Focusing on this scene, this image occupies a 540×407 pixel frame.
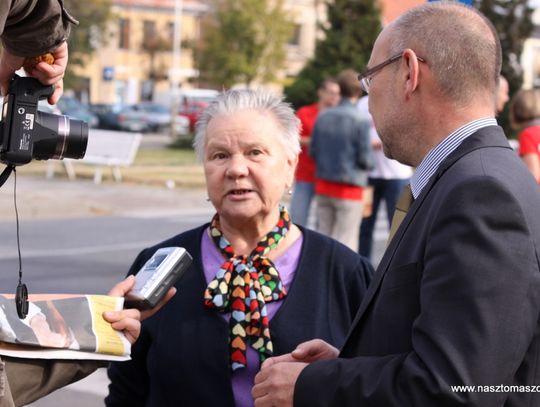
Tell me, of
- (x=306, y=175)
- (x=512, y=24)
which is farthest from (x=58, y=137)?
(x=512, y=24)

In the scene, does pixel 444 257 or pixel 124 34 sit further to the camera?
pixel 124 34

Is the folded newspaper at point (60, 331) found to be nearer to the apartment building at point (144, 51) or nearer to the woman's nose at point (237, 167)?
the woman's nose at point (237, 167)

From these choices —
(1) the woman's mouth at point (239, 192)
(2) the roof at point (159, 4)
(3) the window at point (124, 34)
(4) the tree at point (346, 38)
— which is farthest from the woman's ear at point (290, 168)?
(3) the window at point (124, 34)

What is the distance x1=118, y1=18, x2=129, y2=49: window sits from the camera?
70250 mm

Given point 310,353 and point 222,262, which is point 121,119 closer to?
point 222,262

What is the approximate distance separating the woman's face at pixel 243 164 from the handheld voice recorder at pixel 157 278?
2.06 ft

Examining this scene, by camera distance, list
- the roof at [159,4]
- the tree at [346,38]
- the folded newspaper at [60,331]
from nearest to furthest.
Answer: the folded newspaper at [60,331], the tree at [346,38], the roof at [159,4]

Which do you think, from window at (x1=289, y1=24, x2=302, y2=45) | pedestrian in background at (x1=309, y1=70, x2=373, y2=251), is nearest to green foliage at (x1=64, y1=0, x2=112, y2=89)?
window at (x1=289, y1=24, x2=302, y2=45)

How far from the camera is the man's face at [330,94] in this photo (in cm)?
1057

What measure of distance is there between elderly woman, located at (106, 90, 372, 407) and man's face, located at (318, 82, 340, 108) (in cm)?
686

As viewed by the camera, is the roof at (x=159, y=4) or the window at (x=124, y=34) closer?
the roof at (x=159, y=4)

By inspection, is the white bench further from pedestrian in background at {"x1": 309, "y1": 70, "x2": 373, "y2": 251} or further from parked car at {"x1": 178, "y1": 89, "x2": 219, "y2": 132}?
parked car at {"x1": 178, "y1": 89, "x2": 219, "y2": 132}

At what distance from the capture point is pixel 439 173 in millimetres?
2346

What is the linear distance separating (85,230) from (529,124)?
25.8 ft
